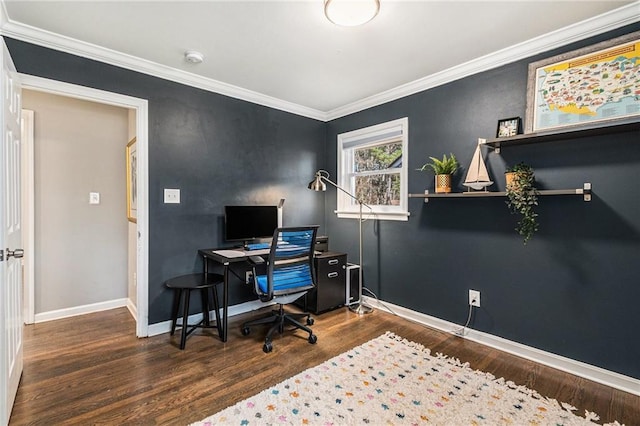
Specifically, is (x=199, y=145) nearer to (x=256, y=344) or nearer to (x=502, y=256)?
Result: (x=256, y=344)

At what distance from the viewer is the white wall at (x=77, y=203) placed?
3.02m

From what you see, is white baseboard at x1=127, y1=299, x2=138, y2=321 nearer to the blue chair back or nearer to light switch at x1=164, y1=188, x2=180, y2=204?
light switch at x1=164, y1=188, x2=180, y2=204

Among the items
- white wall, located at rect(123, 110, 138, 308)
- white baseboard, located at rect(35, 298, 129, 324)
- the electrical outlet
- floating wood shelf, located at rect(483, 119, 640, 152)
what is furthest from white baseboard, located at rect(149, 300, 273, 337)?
floating wood shelf, located at rect(483, 119, 640, 152)

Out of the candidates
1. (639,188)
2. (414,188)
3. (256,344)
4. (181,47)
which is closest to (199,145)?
(181,47)

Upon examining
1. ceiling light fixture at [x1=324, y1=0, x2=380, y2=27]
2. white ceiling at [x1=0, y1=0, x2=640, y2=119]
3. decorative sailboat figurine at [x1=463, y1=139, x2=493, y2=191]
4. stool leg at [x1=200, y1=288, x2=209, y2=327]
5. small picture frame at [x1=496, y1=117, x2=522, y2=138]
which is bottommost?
stool leg at [x1=200, y1=288, x2=209, y2=327]

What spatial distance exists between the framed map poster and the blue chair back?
195cm

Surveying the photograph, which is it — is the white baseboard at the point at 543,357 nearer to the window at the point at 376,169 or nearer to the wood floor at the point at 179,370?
the wood floor at the point at 179,370

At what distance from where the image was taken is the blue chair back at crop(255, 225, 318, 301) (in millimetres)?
2492

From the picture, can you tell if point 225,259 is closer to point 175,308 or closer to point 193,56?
point 175,308

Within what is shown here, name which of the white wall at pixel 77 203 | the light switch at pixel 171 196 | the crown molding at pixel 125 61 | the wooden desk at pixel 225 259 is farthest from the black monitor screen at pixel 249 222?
the white wall at pixel 77 203

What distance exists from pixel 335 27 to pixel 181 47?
3.99 feet

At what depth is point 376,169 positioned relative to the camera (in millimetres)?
3672

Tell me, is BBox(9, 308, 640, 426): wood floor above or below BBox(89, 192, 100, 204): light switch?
below

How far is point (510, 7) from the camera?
192 centimetres
